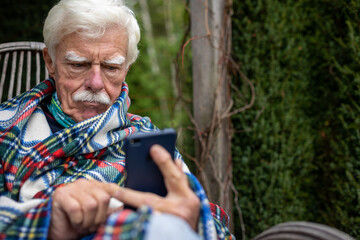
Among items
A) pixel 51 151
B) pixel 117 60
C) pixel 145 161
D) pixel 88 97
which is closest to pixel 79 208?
pixel 145 161

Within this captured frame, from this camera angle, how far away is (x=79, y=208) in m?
0.92

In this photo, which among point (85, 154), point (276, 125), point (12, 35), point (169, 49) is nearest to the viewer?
point (85, 154)

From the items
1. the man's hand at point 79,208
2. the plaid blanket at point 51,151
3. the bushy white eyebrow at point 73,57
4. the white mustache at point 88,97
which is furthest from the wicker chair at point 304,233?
the bushy white eyebrow at point 73,57

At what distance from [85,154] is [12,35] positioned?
6.89 feet

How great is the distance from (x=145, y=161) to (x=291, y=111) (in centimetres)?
185

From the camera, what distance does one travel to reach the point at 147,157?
915 millimetres

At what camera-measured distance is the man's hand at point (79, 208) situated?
0.92 meters

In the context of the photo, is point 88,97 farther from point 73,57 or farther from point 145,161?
point 145,161

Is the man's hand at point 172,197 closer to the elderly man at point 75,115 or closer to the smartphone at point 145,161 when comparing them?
the smartphone at point 145,161

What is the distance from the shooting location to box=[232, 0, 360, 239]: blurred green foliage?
2342mm

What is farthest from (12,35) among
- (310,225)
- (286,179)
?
(310,225)

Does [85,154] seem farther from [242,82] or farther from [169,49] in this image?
[169,49]

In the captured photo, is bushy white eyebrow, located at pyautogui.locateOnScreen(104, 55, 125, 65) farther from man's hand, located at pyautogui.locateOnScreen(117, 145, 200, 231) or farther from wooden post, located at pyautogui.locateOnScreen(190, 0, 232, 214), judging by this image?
wooden post, located at pyautogui.locateOnScreen(190, 0, 232, 214)

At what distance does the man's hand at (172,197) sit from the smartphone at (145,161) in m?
0.03
